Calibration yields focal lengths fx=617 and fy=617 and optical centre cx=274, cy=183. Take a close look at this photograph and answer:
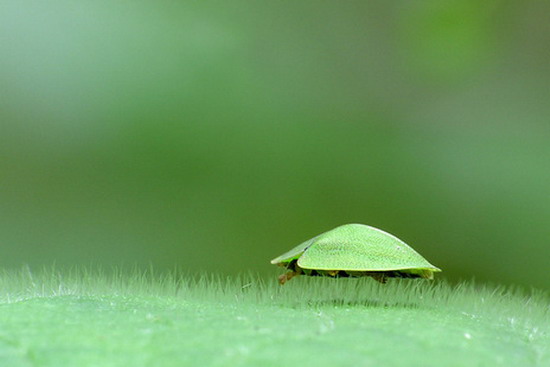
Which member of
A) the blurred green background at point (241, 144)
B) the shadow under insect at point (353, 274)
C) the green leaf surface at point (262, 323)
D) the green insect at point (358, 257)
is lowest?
the green leaf surface at point (262, 323)

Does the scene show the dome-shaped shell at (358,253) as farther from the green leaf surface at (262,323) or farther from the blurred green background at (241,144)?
the blurred green background at (241,144)

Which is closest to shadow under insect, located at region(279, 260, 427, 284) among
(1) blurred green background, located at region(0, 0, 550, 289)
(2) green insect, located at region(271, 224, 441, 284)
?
(2) green insect, located at region(271, 224, 441, 284)

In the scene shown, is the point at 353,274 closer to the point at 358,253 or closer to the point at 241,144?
the point at 358,253

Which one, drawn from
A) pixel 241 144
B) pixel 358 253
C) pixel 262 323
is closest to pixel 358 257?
pixel 358 253

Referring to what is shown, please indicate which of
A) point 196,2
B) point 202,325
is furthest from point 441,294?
point 196,2

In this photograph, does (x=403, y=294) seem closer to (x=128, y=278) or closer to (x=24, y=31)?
(x=128, y=278)

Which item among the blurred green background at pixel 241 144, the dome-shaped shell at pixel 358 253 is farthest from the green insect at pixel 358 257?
the blurred green background at pixel 241 144

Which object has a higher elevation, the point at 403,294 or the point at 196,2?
the point at 196,2

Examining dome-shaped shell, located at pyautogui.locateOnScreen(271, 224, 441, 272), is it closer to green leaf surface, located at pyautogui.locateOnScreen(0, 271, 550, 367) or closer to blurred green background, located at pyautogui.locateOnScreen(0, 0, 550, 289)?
green leaf surface, located at pyautogui.locateOnScreen(0, 271, 550, 367)
